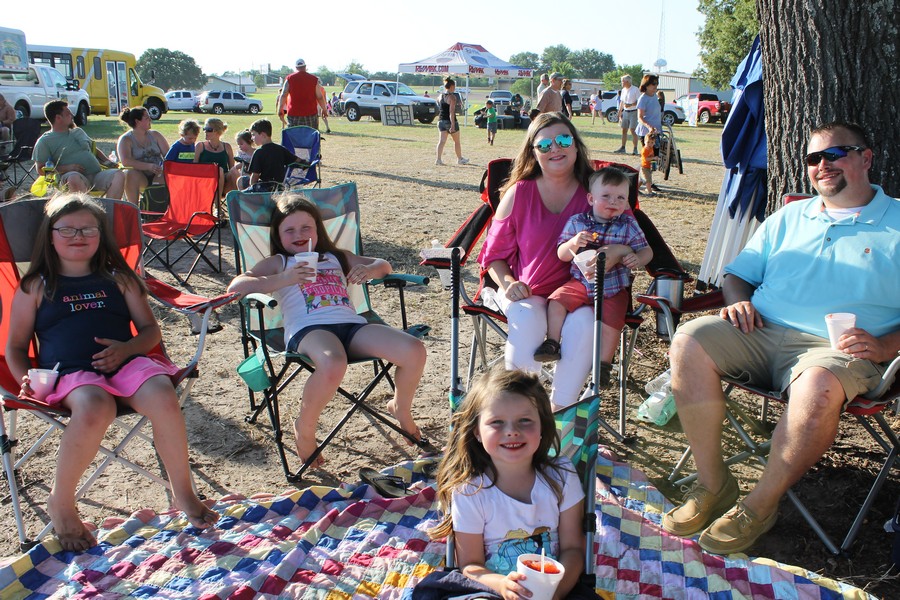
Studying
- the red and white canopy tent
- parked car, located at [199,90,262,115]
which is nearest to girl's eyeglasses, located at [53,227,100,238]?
the red and white canopy tent

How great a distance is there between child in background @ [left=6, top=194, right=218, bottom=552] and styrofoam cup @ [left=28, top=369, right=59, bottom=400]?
29 mm

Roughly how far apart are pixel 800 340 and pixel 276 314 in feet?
7.46

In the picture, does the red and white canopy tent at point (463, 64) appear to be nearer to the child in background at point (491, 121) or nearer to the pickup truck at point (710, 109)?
the pickup truck at point (710, 109)

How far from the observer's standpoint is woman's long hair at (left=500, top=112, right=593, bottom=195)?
3443 mm

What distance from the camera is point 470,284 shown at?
5766 millimetres

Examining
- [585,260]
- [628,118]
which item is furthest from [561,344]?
[628,118]

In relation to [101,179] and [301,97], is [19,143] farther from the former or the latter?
[101,179]

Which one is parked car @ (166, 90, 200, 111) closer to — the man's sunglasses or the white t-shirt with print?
the man's sunglasses

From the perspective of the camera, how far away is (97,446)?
2.64m

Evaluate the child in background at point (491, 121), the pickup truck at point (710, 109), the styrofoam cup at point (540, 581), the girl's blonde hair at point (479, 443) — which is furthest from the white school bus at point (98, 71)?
the styrofoam cup at point (540, 581)

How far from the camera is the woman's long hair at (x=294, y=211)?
345 cm

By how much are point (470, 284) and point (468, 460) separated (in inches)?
146

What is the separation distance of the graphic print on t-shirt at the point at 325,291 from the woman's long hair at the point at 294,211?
0.10 m

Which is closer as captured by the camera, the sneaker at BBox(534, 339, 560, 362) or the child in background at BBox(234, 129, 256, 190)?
the sneaker at BBox(534, 339, 560, 362)
